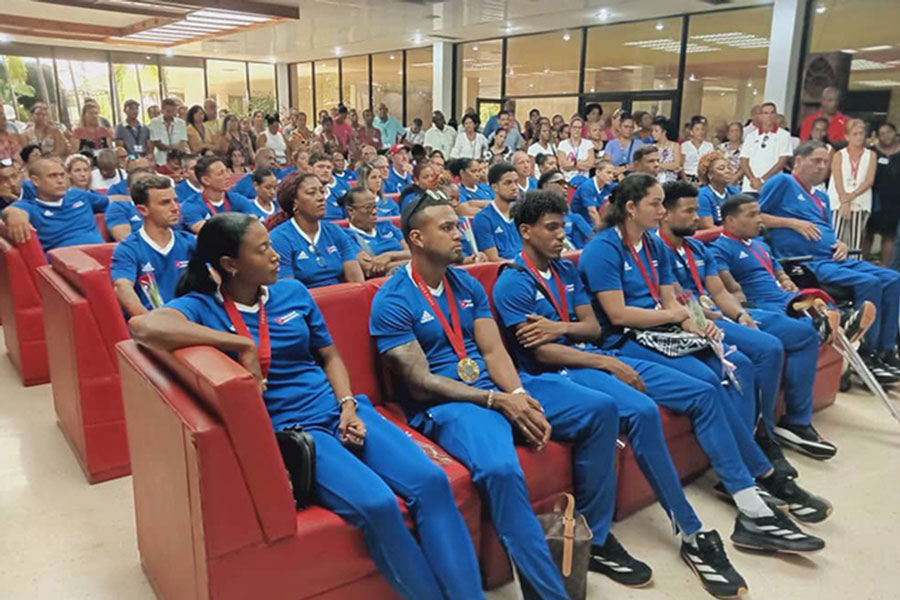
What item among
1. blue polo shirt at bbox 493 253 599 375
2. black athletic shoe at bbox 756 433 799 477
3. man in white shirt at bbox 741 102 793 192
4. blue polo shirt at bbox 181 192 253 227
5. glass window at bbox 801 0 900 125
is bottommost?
black athletic shoe at bbox 756 433 799 477

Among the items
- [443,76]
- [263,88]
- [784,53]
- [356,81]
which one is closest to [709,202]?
[784,53]

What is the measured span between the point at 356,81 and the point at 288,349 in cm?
1414

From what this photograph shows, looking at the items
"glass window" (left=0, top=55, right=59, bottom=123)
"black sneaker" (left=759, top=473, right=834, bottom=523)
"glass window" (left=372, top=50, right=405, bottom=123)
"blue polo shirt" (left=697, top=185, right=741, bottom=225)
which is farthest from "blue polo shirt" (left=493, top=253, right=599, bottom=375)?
"glass window" (left=0, top=55, right=59, bottom=123)

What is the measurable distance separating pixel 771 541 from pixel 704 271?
1449mm

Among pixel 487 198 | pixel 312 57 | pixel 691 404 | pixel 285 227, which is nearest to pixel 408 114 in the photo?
pixel 312 57

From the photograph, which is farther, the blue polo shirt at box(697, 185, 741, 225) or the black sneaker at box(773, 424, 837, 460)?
the blue polo shirt at box(697, 185, 741, 225)

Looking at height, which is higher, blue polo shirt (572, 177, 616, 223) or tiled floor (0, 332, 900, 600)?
blue polo shirt (572, 177, 616, 223)

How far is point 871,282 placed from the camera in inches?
153

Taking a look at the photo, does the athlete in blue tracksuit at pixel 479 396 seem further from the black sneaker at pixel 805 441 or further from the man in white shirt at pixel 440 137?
the man in white shirt at pixel 440 137

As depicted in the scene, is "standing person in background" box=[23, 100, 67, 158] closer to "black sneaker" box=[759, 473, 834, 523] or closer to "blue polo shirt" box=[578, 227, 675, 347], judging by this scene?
"blue polo shirt" box=[578, 227, 675, 347]

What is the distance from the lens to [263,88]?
16766mm

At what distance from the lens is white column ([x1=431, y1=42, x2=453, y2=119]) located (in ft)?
40.0

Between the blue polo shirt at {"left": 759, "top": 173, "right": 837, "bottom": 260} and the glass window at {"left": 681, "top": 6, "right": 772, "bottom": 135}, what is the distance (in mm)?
4592

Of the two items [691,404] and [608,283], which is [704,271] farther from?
[691,404]
